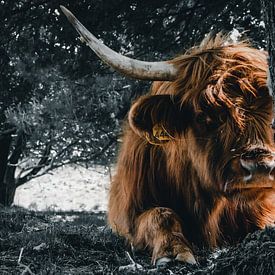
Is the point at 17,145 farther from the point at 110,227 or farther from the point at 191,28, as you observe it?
the point at 110,227

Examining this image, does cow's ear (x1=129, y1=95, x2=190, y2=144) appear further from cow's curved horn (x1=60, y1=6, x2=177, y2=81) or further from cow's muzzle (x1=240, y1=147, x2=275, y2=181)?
cow's muzzle (x1=240, y1=147, x2=275, y2=181)

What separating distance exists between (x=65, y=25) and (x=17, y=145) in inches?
299

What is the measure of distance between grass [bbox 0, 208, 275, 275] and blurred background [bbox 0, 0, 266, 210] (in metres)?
1.70

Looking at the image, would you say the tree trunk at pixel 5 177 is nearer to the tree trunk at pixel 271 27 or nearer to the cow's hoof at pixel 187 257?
the cow's hoof at pixel 187 257

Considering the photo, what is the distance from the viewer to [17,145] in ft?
45.6

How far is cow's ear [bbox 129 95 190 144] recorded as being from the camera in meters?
4.03

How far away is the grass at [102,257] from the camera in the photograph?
243cm

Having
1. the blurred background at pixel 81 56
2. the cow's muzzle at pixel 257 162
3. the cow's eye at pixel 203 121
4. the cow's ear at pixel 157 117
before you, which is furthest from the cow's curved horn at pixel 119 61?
the blurred background at pixel 81 56

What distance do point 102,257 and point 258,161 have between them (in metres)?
0.99

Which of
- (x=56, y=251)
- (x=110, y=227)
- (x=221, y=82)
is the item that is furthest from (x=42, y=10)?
(x=56, y=251)

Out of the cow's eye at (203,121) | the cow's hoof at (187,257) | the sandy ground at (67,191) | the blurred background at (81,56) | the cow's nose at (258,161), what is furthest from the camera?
the sandy ground at (67,191)

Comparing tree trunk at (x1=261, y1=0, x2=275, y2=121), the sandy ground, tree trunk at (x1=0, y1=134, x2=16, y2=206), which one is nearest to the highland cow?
tree trunk at (x1=261, y1=0, x2=275, y2=121)

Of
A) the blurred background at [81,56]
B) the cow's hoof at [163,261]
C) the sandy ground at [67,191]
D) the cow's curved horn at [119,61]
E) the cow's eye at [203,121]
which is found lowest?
the sandy ground at [67,191]

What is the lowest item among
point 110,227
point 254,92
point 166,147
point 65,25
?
point 110,227
